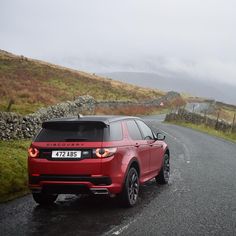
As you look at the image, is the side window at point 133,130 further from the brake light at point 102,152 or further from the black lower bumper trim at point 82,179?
the black lower bumper trim at point 82,179

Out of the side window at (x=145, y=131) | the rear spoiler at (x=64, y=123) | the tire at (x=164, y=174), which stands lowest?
the tire at (x=164, y=174)

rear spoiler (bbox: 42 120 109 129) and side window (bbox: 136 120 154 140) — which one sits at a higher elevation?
rear spoiler (bbox: 42 120 109 129)

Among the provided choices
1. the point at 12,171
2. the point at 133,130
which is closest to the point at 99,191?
the point at 133,130

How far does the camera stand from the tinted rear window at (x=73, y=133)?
328 inches

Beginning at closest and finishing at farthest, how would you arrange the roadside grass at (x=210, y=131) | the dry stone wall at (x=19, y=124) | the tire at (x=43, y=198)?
the tire at (x=43, y=198)
the dry stone wall at (x=19, y=124)
the roadside grass at (x=210, y=131)

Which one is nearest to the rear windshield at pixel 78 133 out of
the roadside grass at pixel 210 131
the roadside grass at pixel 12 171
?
the roadside grass at pixel 12 171

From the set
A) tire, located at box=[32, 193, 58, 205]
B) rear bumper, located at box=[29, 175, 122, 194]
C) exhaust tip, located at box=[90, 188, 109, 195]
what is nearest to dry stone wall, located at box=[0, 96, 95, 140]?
tire, located at box=[32, 193, 58, 205]

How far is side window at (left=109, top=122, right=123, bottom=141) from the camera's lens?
8.49 m

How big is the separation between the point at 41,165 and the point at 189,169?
6.87 m

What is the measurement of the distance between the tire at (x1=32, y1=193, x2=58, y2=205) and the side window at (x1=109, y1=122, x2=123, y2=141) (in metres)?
1.71

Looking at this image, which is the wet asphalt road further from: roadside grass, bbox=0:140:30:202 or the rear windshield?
the rear windshield

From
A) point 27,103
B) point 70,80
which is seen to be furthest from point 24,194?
point 70,80

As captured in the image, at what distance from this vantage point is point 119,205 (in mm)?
8773

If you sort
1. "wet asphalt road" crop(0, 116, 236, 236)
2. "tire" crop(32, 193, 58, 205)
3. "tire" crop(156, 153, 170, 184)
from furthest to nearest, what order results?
1. "tire" crop(156, 153, 170, 184)
2. "tire" crop(32, 193, 58, 205)
3. "wet asphalt road" crop(0, 116, 236, 236)
